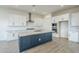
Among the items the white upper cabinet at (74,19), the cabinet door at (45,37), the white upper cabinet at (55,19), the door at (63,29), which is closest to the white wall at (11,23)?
the cabinet door at (45,37)

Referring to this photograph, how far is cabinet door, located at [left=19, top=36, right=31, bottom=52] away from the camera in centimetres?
446

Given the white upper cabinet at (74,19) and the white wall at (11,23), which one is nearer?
the white upper cabinet at (74,19)

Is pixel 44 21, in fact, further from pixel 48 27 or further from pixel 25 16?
pixel 25 16

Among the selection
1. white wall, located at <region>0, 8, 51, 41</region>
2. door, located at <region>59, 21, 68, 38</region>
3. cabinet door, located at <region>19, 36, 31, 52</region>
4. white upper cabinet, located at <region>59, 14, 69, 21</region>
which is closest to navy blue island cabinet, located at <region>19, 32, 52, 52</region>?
cabinet door, located at <region>19, 36, 31, 52</region>

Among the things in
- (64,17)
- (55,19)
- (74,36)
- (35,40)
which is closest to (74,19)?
(74,36)

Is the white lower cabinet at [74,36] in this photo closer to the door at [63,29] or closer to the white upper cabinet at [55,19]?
the door at [63,29]

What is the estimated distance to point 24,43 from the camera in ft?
15.1

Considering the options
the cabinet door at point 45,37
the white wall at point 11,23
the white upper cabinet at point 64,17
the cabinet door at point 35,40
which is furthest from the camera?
the white upper cabinet at point 64,17

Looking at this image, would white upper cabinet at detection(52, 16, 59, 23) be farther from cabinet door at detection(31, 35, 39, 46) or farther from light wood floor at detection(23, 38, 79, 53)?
cabinet door at detection(31, 35, 39, 46)

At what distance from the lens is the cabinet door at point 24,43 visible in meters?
4.46

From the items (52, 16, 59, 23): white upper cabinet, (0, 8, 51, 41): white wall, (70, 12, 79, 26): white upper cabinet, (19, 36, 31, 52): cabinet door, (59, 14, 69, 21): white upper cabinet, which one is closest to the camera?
(19, 36, 31, 52): cabinet door

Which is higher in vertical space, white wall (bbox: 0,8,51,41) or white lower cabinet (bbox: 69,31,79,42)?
white wall (bbox: 0,8,51,41)
